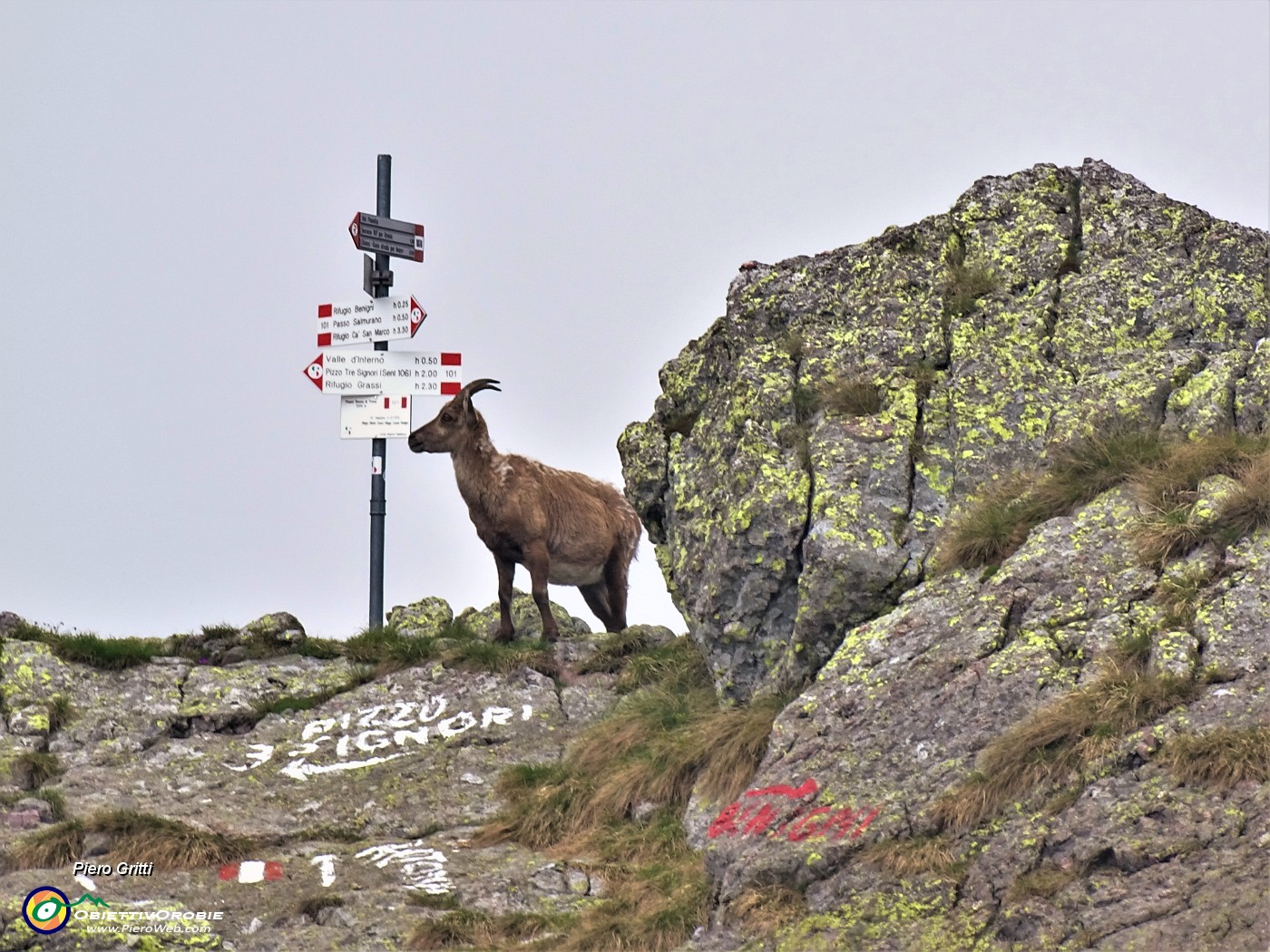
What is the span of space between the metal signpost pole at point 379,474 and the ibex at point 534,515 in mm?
1326


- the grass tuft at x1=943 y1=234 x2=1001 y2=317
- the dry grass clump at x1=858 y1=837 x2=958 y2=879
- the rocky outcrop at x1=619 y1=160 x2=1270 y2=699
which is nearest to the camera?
the dry grass clump at x1=858 y1=837 x2=958 y2=879

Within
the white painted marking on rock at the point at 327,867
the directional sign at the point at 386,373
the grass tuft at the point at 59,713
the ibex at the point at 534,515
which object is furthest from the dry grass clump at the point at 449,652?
the white painted marking on rock at the point at 327,867

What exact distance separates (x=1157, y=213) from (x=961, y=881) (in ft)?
24.0

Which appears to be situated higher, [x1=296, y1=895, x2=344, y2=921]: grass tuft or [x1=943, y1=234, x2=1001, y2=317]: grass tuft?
[x1=943, y1=234, x2=1001, y2=317]: grass tuft

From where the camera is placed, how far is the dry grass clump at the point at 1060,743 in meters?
8.62

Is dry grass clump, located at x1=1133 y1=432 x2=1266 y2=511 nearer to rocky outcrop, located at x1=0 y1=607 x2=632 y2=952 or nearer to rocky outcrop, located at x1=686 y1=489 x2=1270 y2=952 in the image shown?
rocky outcrop, located at x1=686 y1=489 x2=1270 y2=952

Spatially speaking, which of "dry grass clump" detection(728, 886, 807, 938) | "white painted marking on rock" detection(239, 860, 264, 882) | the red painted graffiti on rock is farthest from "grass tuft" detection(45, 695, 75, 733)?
"dry grass clump" detection(728, 886, 807, 938)

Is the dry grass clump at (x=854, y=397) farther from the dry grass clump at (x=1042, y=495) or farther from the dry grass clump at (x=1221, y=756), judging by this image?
the dry grass clump at (x=1221, y=756)

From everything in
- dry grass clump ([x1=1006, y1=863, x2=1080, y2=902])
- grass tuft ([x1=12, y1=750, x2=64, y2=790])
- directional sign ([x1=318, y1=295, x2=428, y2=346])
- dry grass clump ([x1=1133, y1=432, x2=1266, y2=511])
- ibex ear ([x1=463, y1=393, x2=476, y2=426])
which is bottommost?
dry grass clump ([x1=1006, y1=863, x2=1080, y2=902])

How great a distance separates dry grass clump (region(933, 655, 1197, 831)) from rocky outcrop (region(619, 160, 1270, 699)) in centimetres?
234

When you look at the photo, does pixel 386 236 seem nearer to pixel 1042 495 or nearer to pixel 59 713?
pixel 59 713

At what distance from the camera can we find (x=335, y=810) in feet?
41.2

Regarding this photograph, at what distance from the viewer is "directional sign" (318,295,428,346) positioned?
18016 millimetres

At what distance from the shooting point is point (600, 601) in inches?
706
